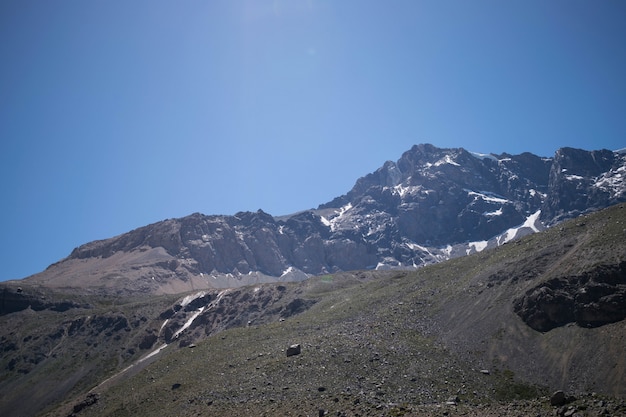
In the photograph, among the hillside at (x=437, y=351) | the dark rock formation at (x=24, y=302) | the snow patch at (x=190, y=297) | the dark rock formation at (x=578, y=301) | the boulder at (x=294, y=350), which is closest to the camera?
the hillside at (x=437, y=351)

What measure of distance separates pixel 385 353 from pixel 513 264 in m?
31.4

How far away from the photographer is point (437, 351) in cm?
6994

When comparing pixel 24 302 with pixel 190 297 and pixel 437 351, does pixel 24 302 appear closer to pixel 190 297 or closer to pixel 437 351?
pixel 190 297

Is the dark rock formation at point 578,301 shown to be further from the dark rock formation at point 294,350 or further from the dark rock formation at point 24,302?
the dark rock formation at point 24,302

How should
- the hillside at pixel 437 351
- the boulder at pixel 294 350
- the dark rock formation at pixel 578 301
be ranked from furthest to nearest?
the boulder at pixel 294 350 < the dark rock formation at pixel 578 301 < the hillside at pixel 437 351

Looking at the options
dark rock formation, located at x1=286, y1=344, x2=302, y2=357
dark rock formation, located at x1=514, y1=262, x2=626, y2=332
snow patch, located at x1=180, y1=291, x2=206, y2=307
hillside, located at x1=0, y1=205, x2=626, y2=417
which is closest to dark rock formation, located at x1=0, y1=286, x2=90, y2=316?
snow patch, located at x1=180, y1=291, x2=206, y2=307

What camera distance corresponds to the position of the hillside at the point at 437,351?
5666 centimetres

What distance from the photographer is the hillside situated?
186 feet

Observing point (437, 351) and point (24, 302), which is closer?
point (437, 351)

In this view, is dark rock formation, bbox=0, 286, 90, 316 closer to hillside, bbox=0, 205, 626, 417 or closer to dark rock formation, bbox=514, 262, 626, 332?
hillside, bbox=0, 205, 626, 417

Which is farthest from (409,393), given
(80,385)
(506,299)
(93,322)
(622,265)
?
(93,322)

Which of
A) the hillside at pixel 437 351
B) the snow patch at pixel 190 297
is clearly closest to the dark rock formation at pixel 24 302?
the snow patch at pixel 190 297

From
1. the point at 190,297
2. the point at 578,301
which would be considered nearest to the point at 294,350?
the point at 578,301

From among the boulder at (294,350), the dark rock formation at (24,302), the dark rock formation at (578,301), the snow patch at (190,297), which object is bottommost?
the dark rock formation at (578,301)
